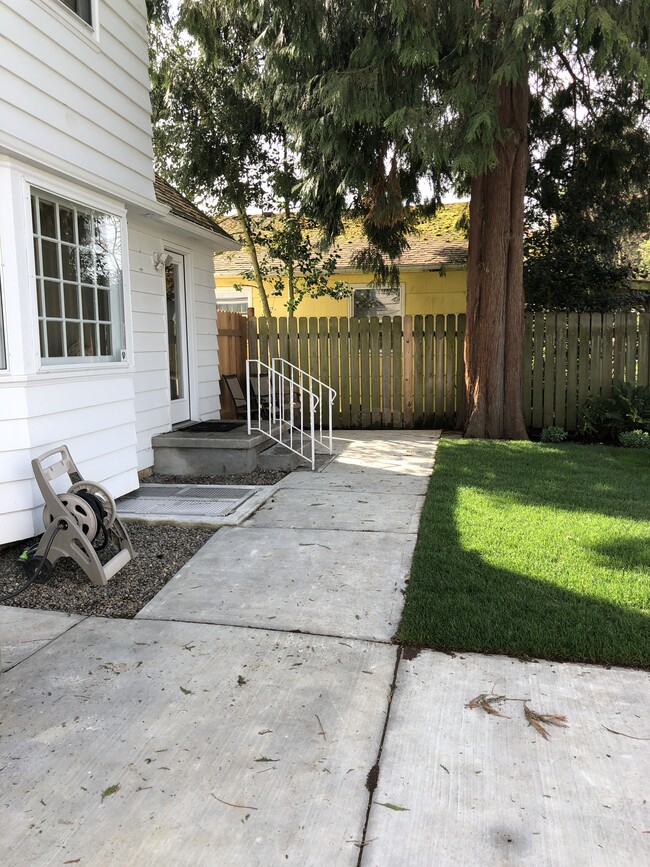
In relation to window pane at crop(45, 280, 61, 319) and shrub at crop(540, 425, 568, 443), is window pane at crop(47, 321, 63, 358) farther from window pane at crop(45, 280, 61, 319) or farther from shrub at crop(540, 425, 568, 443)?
shrub at crop(540, 425, 568, 443)

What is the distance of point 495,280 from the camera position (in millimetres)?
8656

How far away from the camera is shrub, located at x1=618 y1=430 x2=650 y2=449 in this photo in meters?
8.48

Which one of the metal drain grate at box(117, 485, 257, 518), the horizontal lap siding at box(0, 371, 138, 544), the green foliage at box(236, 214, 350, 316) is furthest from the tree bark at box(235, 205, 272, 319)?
the horizontal lap siding at box(0, 371, 138, 544)

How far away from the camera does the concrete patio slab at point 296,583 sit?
366cm

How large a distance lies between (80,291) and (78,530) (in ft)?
7.00

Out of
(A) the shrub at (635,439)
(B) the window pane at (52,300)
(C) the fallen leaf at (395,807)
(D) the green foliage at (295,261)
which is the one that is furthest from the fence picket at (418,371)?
(C) the fallen leaf at (395,807)

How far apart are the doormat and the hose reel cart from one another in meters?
3.16

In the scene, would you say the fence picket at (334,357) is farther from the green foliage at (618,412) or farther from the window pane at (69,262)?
the window pane at (69,262)

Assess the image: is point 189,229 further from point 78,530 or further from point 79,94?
point 78,530

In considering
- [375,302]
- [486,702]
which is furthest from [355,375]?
[486,702]

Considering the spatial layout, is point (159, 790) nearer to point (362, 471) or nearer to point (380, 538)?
point (380, 538)

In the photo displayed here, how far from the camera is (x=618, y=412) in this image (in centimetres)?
894

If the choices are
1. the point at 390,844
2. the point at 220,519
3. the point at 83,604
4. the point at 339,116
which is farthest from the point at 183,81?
the point at 390,844

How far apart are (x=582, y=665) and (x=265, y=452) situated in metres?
4.78
